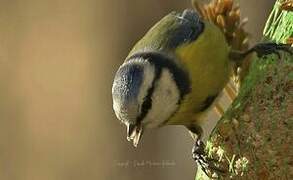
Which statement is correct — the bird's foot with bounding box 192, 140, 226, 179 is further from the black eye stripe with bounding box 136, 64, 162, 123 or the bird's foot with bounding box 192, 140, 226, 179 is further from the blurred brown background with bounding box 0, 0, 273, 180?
the blurred brown background with bounding box 0, 0, 273, 180

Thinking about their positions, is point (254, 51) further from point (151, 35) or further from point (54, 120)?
point (54, 120)

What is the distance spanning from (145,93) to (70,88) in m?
3.78

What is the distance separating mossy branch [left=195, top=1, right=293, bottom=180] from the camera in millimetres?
2863

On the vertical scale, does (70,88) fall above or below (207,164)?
below

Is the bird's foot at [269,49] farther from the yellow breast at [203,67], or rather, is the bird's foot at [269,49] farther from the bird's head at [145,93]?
the bird's head at [145,93]

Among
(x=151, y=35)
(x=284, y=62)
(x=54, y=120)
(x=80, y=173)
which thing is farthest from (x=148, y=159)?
(x=284, y=62)

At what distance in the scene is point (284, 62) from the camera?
119 inches

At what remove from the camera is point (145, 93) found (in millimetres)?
3170

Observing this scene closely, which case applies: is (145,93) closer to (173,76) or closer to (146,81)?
(146,81)

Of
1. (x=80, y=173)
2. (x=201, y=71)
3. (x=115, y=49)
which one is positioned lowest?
(x=80, y=173)

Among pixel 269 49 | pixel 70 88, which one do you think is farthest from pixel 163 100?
pixel 70 88

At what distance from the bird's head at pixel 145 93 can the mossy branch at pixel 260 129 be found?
0.23 m

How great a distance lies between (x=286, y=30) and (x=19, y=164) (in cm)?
372

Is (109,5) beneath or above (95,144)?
above
